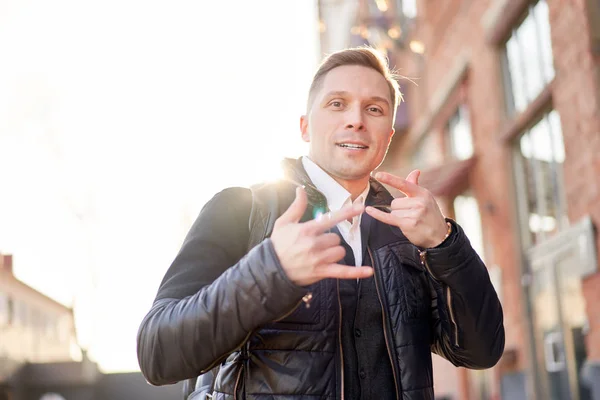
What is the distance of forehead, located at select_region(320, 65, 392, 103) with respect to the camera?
245 cm

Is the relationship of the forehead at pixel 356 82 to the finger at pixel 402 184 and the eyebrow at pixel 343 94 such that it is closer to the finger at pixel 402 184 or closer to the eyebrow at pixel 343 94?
the eyebrow at pixel 343 94

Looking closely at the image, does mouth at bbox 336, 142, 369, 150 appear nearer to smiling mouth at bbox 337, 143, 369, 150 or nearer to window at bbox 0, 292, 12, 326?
smiling mouth at bbox 337, 143, 369, 150

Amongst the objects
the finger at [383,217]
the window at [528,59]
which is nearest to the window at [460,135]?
the window at [528,59]

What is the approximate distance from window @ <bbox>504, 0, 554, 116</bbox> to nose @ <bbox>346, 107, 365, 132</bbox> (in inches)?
259

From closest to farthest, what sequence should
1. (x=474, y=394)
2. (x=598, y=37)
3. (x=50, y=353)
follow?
(x=598, y=37), (x=474, y=394), (x=50, y=353)

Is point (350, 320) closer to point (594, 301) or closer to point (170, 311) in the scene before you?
point (170, 311)

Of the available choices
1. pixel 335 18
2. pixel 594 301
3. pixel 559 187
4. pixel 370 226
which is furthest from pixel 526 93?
pixel 335 18

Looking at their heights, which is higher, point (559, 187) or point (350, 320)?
point (559, 187)

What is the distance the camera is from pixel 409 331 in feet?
7.07

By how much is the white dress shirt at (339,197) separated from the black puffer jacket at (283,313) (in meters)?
0.05

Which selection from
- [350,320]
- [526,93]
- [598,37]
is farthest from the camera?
[526,93]

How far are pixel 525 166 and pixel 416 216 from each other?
8485 mm

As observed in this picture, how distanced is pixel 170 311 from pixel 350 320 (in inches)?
20.2

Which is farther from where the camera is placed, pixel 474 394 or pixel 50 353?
pixel 50 353
